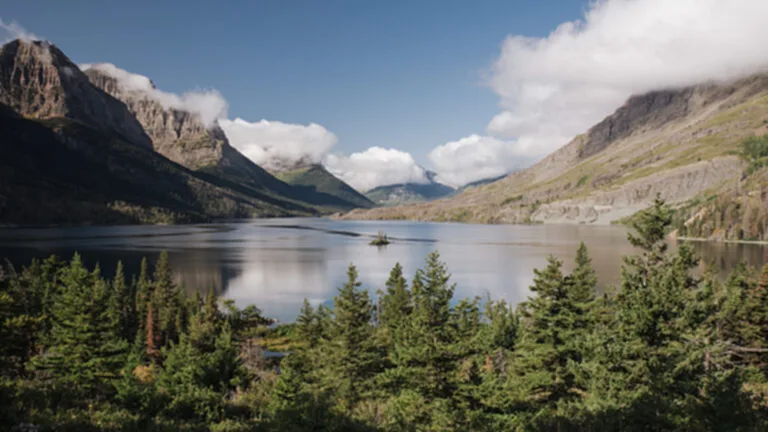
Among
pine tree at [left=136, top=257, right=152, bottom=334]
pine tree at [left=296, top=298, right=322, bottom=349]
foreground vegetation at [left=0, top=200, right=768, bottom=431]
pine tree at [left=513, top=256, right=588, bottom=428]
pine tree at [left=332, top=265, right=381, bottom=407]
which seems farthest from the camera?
pine tree at [left=136, top=257, right=152, bottom=334]

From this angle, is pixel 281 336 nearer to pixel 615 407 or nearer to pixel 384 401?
pixel 384 401

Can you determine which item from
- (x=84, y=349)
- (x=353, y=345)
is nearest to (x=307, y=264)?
(x=84, y=349)

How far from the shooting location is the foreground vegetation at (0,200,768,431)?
17.2m

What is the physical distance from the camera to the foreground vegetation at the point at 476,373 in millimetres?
17188

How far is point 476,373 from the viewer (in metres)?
25.0

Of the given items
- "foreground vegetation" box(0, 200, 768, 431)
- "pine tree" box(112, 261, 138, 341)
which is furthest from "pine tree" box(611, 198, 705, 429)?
"pine tree" box(112, 261, 138, 341)

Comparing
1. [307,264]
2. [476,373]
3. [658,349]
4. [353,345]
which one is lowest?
[307,264]

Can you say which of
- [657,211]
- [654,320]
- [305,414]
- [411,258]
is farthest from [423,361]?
[411,258]

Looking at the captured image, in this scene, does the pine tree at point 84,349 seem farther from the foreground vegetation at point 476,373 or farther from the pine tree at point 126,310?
the pine tree at point 126,310

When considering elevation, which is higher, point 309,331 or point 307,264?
point 309,331

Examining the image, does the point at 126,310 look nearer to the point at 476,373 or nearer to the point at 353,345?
the point at 353,345

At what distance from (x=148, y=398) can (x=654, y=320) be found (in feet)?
80.2

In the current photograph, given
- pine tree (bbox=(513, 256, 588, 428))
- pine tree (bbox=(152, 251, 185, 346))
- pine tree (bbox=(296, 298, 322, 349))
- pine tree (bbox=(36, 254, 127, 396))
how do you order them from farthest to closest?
pine tree (bbox=(152, 251, 185, 346)) < pine tree (bbox=(296, 298, 322, 349)) < pine tree (bbox=(36, 254, 127, 396)) < pine tree (bbox=(513, 256, 588, 428))

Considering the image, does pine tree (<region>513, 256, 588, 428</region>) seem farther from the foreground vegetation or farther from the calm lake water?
the calm lake water
